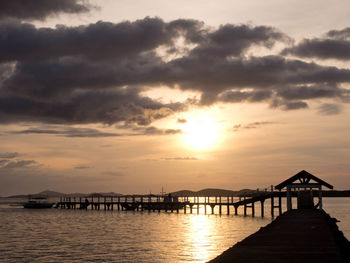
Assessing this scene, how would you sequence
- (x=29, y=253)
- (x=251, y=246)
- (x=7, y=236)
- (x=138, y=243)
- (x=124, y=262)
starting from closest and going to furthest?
(x=251, y=246) < (x=124, y=262) < (x=29, y=253) < (x=138, y=243) < (x=7, y=236)

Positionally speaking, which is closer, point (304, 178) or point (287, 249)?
point (287, 249)

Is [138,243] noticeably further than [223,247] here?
Yes

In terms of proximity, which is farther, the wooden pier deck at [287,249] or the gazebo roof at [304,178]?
the gazebo roof at [304,178]

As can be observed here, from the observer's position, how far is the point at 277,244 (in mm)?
20516

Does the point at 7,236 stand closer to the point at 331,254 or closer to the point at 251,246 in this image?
the point at 251,246

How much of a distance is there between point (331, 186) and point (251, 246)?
3625 cm

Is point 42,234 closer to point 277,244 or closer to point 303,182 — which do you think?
point 303,182

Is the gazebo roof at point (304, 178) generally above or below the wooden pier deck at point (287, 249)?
above

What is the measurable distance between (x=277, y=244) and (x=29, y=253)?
22.5 meters

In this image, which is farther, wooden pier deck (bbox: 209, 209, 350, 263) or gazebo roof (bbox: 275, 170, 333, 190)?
gazebo roof (bbox: 275, 170, 333, 190)

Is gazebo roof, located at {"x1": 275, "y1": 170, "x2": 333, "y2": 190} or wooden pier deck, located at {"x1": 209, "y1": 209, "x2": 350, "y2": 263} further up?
gazebo roof, located at {"x1": 275, "y1": 170, "x2": 333, "y2": 190}

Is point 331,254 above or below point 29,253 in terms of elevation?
above

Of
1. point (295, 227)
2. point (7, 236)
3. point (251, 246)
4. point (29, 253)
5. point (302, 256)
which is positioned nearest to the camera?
point (302, 256)

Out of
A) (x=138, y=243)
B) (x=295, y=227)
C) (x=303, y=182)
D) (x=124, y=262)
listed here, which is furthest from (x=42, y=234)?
(x=295, y=227)
